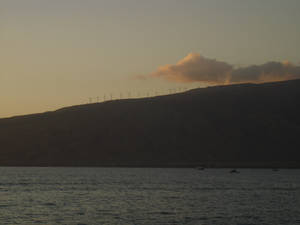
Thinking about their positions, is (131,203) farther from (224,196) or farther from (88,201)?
(224,196)

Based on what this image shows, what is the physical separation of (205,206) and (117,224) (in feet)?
56.9

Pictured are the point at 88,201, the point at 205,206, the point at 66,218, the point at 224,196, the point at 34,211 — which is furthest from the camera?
the point at 224,196

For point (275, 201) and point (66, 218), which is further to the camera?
point (275, 201)

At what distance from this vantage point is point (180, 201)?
63844 mm

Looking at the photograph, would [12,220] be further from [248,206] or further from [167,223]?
[248,206]

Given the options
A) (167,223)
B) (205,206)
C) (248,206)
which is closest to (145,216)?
(167,223)

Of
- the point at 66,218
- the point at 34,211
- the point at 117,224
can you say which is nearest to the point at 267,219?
the point at 117,224

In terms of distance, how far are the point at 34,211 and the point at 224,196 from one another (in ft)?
99.6

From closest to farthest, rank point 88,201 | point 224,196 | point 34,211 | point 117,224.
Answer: point 117,224
point 34,211
point 88,201
point 224,196

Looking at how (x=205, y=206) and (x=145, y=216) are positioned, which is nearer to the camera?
(x=145, y=216)

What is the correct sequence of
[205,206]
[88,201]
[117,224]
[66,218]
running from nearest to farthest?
[117,224] → [66,218] → [205,206] → [88,201]

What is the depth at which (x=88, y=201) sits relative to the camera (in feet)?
206

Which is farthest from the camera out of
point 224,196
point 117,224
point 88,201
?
point 224,196

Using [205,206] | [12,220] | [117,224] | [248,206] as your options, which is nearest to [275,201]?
[248,206]
